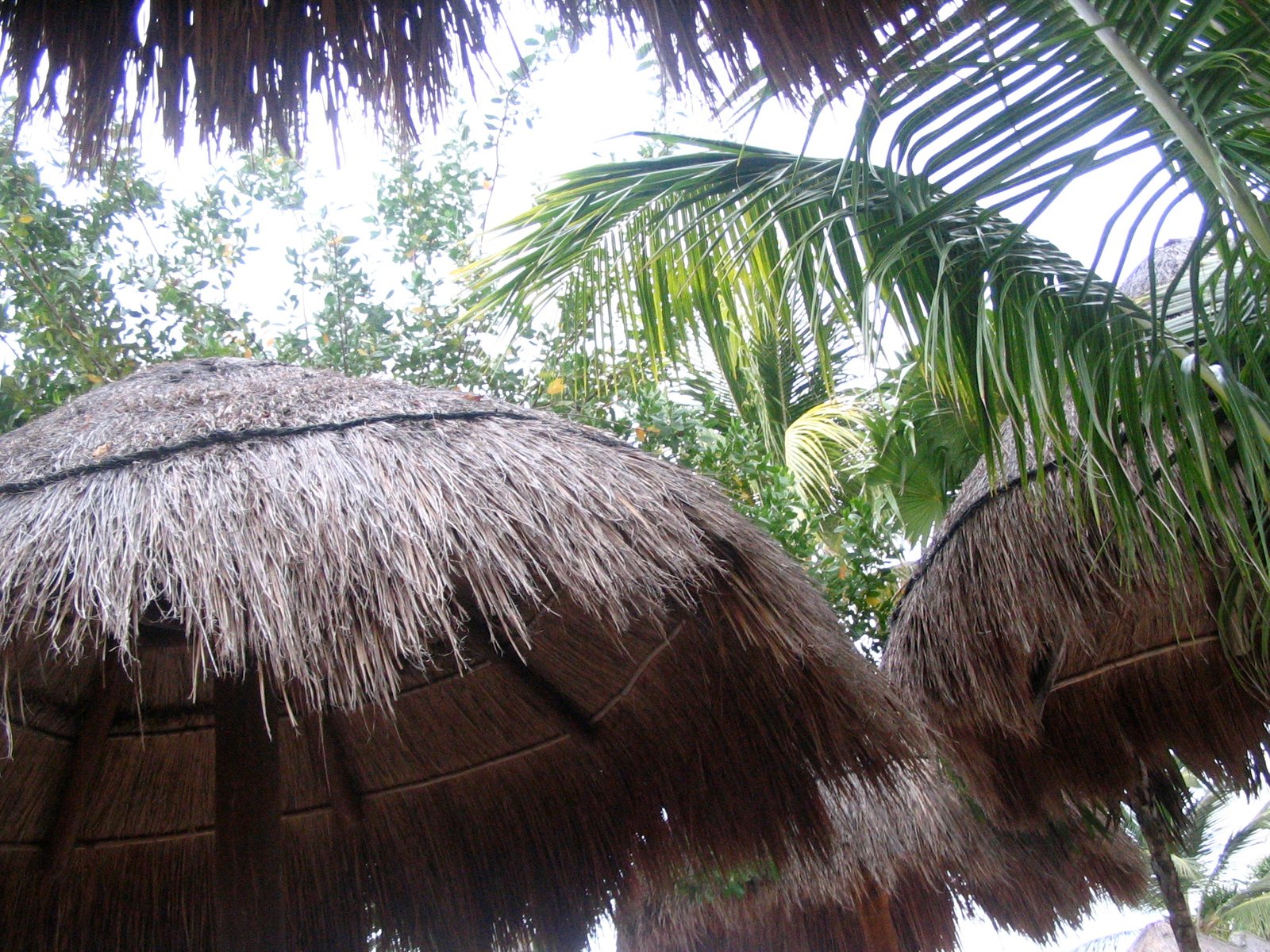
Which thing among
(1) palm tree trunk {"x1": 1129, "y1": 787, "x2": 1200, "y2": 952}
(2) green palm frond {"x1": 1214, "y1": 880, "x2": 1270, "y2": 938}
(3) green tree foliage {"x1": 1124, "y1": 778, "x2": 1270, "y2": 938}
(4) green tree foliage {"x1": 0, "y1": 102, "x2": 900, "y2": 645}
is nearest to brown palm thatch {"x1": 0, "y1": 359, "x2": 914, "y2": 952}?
(4) green tree foliage {"x1": 0, "y1": 102, "x2": 900, "y2": 645}

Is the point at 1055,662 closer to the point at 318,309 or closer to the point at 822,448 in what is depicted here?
the point at 822,448

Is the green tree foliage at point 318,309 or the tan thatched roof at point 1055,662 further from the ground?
the green tree foliage at point 318,309

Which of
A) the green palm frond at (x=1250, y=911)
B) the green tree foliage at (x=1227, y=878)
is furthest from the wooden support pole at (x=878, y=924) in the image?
the green palm frond at (x=1250, y=911)

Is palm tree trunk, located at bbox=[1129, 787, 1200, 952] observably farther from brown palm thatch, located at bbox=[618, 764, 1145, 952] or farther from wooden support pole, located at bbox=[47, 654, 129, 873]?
wooden support pole, located at bbox=[47, 654, 129, 873]

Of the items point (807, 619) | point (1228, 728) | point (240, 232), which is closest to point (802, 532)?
point (1228, 728)

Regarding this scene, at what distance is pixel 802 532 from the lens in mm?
4719

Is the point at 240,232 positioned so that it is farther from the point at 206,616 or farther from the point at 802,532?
the point at 206,616

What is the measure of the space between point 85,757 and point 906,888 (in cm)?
412

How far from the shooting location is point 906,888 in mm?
5566

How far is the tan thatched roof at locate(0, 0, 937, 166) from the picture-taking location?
1417mm

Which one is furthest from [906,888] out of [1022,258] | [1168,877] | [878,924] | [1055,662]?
[1022,258]

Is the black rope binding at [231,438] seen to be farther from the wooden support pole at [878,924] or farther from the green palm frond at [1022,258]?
the wooden support pole at [878,924]

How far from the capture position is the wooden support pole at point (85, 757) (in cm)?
297

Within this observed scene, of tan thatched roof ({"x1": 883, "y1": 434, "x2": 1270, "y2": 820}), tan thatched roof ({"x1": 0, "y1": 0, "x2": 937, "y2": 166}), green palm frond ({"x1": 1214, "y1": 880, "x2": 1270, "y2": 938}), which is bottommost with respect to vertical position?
green palm frond ({"x1": 1214, "y1": 880, "x2": 1270, "y2": 938})
